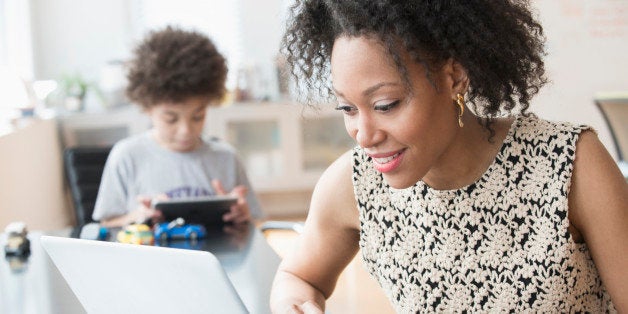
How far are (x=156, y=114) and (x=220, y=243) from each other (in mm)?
788

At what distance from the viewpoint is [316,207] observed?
4.87ft

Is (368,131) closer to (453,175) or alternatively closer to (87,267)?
(453,175)

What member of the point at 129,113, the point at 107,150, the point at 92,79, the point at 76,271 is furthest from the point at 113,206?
the point at 92,79

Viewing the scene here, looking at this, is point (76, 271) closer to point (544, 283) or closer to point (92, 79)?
point (544, 283)

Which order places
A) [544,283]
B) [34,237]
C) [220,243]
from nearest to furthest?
[544,283], [220,243], [34,237]

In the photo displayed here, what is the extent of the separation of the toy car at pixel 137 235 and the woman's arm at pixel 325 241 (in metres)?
0.53

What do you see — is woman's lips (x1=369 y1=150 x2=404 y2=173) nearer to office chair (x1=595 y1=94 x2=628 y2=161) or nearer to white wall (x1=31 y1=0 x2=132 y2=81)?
office chair (x1=595 y1=94 x2=628 y2=161)

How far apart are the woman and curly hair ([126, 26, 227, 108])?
1.25 metres

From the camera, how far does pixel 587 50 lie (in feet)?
14.2

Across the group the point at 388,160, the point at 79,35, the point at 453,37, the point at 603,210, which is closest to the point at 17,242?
the point at 388,160

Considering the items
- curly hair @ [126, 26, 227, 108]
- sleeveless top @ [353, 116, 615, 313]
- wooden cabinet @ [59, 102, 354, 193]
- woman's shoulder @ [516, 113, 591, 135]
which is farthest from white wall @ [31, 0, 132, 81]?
woman's shoulder @ [516, 113, 591, 135]

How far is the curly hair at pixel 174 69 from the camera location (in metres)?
2.64

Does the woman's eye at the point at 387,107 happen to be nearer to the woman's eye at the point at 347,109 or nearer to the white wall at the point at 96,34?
the woman's eye at the point at 347,109

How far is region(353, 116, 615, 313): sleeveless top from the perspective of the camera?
128 centimetres
